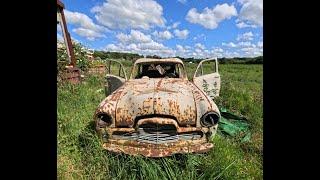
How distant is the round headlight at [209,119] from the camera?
380 centimetres

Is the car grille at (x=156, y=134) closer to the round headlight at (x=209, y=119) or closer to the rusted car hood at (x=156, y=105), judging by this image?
the rusted car hood at (x=156, y=105)

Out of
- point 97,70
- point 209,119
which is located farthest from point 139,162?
point 97,70

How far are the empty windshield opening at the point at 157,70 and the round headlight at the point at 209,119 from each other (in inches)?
65.3

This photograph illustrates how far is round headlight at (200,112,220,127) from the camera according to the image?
3.80 metres

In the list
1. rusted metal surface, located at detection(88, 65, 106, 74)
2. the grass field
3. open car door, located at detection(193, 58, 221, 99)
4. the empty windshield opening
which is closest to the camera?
the grass field

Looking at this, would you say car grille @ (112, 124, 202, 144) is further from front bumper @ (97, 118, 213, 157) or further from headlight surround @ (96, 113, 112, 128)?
headlight surround @ (96, 113, 112, 128)

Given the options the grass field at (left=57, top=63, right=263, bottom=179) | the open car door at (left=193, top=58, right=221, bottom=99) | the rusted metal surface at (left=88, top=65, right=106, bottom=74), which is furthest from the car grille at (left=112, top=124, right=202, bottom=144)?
the rusted metal surface at (left=88, top=65, right=106, bottom=74)

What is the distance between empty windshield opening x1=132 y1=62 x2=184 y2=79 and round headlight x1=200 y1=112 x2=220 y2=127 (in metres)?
1.66

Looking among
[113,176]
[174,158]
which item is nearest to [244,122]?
[174,158]

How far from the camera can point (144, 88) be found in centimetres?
432

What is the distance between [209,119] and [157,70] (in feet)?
6.32
